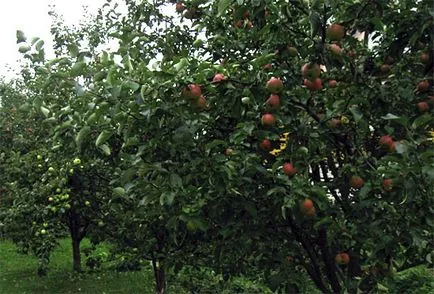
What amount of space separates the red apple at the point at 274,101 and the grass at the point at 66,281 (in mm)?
4645

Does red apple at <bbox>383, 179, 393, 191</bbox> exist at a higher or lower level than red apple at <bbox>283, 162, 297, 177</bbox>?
A: lower

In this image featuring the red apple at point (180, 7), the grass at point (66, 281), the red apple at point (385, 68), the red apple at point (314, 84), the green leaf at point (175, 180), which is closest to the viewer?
the green leaf at point (175, 180)

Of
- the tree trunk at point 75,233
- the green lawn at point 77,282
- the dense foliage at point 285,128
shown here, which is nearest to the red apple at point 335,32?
the dense foliage at point 285,128

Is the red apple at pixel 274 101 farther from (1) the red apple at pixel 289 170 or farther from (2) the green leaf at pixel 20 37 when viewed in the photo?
(2) the green leaf at pixel 20 37

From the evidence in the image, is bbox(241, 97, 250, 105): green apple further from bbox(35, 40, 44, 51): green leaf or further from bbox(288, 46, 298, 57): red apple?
bbox(35, 40, 44, 51): green leaf

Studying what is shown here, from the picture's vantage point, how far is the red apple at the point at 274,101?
1957mm

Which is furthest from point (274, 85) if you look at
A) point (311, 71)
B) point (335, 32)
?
point (335, 32)

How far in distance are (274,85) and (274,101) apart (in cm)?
5

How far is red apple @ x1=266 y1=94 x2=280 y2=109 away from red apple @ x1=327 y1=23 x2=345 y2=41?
11.6 inches

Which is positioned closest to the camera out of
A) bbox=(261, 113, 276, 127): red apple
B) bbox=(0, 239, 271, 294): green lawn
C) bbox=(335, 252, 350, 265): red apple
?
bbox=(261, 113, 276, 127): red apple

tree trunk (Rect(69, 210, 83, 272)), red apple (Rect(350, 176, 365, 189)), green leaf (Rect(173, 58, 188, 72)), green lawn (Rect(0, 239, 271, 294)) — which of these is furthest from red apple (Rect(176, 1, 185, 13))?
tree trunk (Rect(69, 210, 83, 272))

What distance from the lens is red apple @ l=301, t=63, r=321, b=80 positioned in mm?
2023

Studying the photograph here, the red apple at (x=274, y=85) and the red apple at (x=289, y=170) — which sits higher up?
the red apple at (x=274, y=85)

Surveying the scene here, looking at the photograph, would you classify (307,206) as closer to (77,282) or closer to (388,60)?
(388,60)
